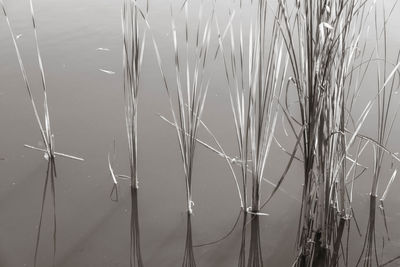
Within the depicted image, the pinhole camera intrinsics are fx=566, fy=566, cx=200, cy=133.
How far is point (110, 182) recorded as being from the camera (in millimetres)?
1488

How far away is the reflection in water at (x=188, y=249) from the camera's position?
50.3 inches

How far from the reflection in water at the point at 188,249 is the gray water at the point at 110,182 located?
0.04ft

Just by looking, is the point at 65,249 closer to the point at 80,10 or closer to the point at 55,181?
the point at 55,181

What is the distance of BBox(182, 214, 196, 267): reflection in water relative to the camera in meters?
1.28

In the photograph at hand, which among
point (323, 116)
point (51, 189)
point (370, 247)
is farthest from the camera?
point (51, 189)

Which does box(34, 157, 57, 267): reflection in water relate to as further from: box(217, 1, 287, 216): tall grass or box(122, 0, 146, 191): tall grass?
box(217, 1, 287, 216): tall grass

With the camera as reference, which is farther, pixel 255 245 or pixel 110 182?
pixel 110 182

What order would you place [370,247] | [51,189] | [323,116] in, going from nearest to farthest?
[323,116]
[370,247]
[51,189]

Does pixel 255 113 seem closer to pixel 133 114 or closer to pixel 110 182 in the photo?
pixel 133 114

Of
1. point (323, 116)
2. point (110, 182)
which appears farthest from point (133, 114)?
point (323, 116)

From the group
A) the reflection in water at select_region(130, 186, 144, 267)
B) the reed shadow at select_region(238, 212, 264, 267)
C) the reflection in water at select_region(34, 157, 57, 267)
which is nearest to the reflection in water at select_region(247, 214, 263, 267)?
the reed shadow at select_region(238, 212, 264, 267)

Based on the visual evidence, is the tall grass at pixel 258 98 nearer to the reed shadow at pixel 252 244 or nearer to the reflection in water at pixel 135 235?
the reed shadow at pixel 252 244

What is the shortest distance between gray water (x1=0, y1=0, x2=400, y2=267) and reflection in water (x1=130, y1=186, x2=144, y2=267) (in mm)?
12

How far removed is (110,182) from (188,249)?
31cm
